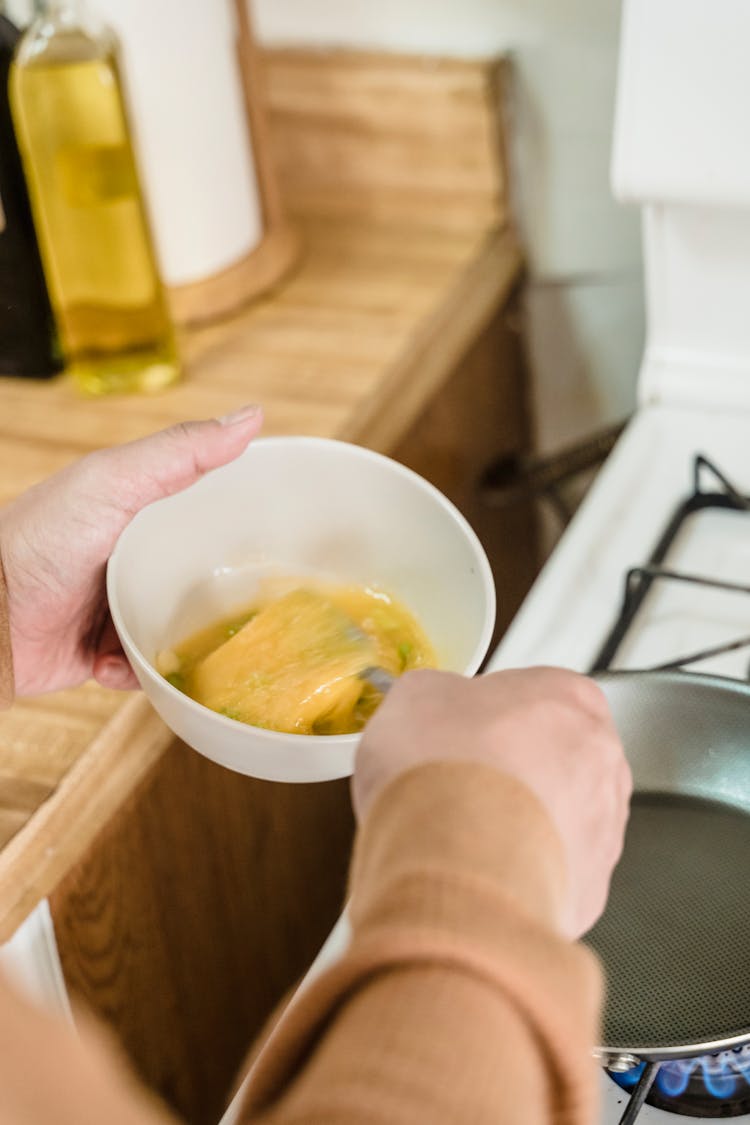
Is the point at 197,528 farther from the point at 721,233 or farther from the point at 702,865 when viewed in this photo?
the point at 721,233

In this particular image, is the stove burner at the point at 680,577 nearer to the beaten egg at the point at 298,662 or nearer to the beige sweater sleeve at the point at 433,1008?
the beaten egg at the point at 298,662

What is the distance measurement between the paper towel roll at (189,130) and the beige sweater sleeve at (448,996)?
2.20 feet

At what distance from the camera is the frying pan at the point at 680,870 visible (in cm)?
52

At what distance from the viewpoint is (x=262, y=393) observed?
2.96 ft

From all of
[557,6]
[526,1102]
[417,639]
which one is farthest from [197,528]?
[557,6]

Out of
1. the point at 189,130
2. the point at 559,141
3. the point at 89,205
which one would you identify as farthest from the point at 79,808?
the point at 559,141

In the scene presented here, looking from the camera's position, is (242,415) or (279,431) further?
(279,431)

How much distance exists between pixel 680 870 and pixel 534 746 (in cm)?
20

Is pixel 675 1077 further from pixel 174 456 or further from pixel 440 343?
pixel 440 343

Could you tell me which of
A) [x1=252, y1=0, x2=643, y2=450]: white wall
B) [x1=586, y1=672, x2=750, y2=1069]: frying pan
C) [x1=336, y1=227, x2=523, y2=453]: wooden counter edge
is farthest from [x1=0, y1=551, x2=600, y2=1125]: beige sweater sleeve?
[x1=252, y1=0, x2=643, y2=450]: white wall

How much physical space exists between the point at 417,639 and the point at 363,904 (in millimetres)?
245

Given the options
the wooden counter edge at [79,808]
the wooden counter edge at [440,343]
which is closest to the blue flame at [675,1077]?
the wooden counter edge at [79,808]

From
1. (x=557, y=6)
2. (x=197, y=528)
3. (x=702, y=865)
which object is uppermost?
(x=557, y=6)

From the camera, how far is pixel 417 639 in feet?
1.98
